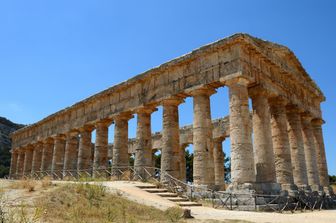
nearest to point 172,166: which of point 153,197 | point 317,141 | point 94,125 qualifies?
point 153,197

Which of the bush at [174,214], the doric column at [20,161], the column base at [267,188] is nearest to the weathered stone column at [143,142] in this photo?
the column base at [267,188]

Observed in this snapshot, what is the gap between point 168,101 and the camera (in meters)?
22.5

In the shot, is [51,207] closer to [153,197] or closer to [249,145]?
[153,197]

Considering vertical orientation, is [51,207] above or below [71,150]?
below

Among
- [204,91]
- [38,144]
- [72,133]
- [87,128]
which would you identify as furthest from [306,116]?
[38,144]

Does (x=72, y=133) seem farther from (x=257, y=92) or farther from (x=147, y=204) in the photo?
(x=147, y=204)

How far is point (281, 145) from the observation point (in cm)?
2144

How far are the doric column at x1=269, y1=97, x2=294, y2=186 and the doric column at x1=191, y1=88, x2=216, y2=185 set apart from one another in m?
4.74

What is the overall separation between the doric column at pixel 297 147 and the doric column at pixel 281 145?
2.28 meters

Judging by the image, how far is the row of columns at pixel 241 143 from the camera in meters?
18.1

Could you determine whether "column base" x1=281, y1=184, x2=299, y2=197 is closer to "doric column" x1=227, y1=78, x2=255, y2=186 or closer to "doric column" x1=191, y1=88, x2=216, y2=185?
"doric column" x1=227, y1=78, x2=255, y2=186

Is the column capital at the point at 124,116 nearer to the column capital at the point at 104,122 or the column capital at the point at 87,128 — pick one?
the column capital at the point at 104,122

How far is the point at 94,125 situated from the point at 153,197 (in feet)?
48.8

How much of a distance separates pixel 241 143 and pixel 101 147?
543 inches
